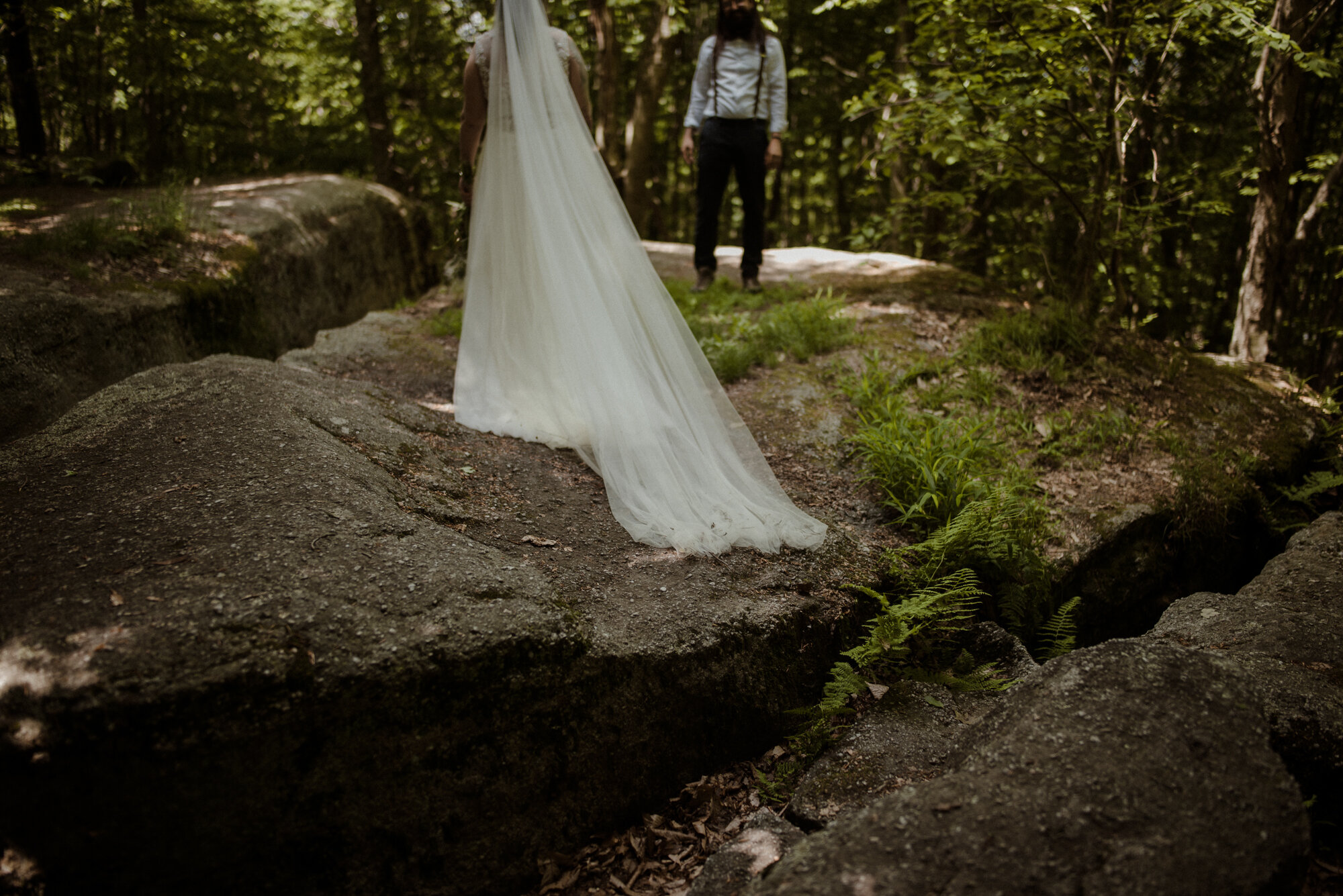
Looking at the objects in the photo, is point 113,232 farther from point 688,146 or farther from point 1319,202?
point 1319,202

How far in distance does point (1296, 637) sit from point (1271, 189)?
4731mm

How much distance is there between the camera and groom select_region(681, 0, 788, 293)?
5.91 metres

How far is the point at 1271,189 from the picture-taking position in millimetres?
6066

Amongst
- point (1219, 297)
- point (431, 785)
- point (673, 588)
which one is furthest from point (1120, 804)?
point (1219, 297)

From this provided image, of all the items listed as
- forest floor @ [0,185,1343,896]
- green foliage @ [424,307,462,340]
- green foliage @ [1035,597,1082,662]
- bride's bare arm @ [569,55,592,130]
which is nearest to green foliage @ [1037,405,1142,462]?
forest floor @ [0,185,1343,896]

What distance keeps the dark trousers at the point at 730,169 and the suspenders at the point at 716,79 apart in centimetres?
9

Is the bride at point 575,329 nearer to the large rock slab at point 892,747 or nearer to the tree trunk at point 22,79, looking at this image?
the large rock slab at point 892,747

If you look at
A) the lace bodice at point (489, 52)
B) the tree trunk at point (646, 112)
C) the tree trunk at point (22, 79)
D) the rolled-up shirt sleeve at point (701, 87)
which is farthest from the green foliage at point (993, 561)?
the tree trunk at point (22, 79)

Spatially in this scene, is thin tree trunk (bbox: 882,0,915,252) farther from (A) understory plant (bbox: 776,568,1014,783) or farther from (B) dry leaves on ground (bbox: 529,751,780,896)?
(B) dry leaves on ground (bbox: 529,751,780,896)

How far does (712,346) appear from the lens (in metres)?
5.39

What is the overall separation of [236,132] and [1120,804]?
15.4 meters

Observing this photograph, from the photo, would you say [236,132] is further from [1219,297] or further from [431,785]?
[1219,297]

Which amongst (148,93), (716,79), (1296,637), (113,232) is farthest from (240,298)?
(148,93)

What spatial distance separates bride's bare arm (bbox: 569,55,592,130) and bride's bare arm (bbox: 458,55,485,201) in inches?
22.0
